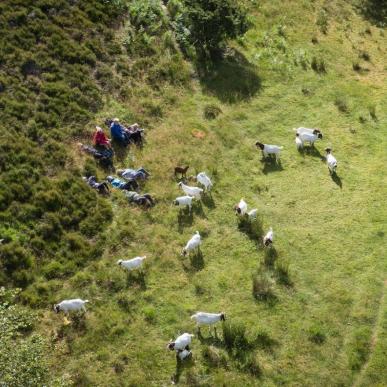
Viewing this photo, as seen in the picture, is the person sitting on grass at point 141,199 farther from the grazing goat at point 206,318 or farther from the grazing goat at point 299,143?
the grazing goat at point 299,143

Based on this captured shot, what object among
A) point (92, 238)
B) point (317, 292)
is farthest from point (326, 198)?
point (92, 238)

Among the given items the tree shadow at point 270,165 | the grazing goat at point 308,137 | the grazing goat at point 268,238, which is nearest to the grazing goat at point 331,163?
the grazing goat at point 308,137

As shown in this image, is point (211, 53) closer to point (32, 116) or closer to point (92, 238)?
point (32, 116)

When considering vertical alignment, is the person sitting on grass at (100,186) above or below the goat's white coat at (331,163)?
below

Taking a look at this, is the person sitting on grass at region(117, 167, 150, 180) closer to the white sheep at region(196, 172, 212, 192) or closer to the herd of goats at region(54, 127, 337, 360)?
the herd of goats at region(54, 127, 337, 360)

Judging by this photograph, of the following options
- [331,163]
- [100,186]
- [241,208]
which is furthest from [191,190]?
[331,163]

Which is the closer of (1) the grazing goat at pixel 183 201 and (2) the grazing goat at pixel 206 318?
(2) the grazing goat at pixel 206 318

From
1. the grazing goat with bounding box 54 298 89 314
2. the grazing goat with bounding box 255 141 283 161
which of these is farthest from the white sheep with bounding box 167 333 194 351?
the grazing goat with bounding box 255 141 283 161
